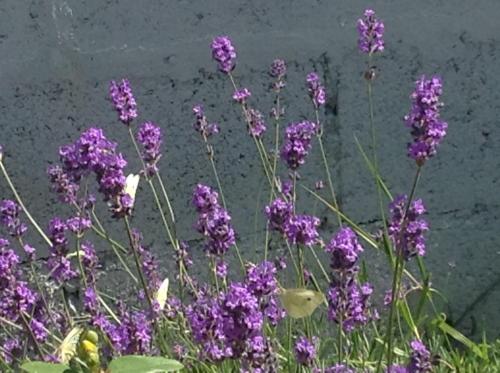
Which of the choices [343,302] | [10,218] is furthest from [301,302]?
[10,218]

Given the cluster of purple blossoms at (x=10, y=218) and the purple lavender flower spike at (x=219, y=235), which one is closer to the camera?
the purple lavender flower spike at (x=219, y=235)

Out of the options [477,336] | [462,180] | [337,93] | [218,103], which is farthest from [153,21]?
[477,336]

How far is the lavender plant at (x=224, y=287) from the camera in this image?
6.57ft

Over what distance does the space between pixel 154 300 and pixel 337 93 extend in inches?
36.5

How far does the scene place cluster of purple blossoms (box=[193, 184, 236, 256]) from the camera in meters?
2.33

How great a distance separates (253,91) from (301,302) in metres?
1.29

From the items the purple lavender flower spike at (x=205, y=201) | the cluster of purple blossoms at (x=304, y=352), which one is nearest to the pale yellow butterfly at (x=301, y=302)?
the cluster of purple blossoms at (x=304, y=352)

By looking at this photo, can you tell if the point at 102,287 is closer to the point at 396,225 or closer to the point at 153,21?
the point at 153,21

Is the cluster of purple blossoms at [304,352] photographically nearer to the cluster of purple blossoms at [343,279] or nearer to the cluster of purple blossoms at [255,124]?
the cluster of purple blossoms at [343,279]

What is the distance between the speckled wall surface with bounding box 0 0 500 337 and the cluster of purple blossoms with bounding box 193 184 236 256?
2.53 feet

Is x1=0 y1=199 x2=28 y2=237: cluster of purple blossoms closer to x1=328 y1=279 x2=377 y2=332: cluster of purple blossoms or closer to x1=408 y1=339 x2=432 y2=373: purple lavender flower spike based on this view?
x1=328 y1=279 x2=377 y2=332: cluster of purple blossoms

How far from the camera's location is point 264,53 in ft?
10.6

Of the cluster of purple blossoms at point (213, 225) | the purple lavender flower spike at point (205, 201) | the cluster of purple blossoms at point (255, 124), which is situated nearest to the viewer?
the cluster of purple blossoms at point (213, 225)

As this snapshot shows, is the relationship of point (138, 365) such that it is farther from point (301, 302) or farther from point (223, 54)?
point (223, 54)
